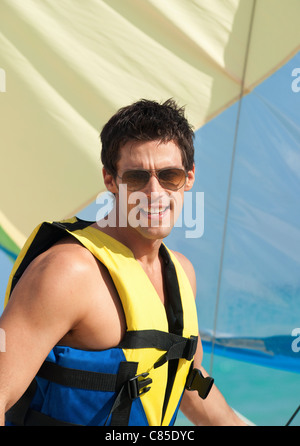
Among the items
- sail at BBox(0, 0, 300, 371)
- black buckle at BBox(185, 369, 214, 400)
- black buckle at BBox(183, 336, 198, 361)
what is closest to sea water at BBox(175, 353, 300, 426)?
sail at BBox(0, 0, 300, 371)

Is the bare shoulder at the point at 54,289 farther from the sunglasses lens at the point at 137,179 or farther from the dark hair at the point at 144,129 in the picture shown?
the dark hair at the point at 144,129

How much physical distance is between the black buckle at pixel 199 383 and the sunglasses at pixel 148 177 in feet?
2.27

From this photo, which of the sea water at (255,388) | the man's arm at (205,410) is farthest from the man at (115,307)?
the sea water at (255,388)

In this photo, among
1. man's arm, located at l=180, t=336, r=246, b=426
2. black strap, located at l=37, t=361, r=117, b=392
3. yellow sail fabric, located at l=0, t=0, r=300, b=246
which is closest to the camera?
black strap, located at l=37, t=361, r=117, b=392

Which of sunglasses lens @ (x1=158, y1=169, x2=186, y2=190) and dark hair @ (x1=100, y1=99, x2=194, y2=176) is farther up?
dark hair @ (x1=100, y1=99, x2=194, y2=176)

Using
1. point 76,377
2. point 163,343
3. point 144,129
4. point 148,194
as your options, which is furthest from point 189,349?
point 144,129

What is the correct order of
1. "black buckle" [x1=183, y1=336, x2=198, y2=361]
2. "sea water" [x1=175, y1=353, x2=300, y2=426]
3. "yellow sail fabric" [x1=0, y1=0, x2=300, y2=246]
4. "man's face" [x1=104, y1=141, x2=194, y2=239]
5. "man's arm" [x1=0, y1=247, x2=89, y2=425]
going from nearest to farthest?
"man's arm" [x1=0, y1=247, x2=89, y2=425] → "man's face" [x1=104, y1=141, x2=194, y2=239] → "black buckle" [x1=183, y1=336, x2=198, y2=361] → "yellow sail fabric" [x1=0, y1=0, x2=300, y2=246] → "sea water" [x1=175, y1=353, x2=300, y2=426]

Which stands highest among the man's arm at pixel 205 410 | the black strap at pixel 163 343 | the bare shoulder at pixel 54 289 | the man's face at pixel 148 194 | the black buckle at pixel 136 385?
the man's face at pixel 148 194

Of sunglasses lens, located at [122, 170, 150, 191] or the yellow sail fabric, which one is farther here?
the yellow sail fabric

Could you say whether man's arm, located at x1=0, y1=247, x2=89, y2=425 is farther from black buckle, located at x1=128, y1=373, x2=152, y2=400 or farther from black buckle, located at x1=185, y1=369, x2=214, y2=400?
black buckle, located at x1=185, y1=369, x2=214, y2=400

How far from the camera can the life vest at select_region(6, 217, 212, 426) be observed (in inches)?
64.9

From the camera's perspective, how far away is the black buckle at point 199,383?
202 centimetres

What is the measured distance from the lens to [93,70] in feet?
9.99
